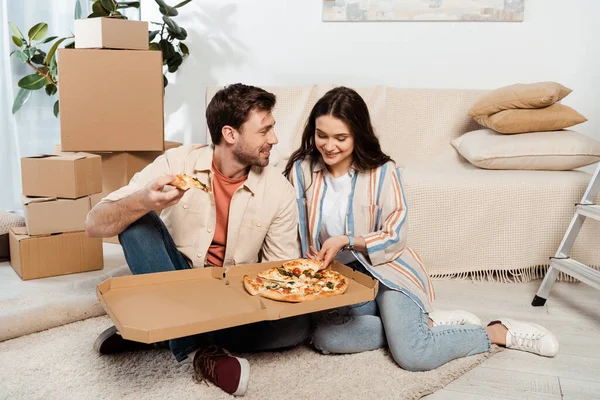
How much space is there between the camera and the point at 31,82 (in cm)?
330

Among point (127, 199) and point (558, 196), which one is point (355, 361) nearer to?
point (127, 199)

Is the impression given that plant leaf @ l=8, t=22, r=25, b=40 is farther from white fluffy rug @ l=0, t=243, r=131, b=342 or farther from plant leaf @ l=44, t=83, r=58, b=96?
white fluffy rug @ l=0, t=243, r=131, b=342

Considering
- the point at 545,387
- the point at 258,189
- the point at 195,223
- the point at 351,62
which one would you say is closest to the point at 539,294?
the point at 545,387

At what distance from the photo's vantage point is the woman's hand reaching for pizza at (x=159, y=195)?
59.4 inches

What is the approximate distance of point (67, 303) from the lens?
2.02 metres

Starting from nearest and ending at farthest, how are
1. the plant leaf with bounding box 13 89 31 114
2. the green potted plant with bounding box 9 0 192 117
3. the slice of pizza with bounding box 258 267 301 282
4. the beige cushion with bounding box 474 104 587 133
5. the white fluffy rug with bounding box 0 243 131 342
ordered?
1. the slice of pizza with bounding box 258 267 301 282
2. the white fluffy rug with bounding box 0 243 131 342
3. the beige cushion with bounding box 474 104 587 133
4. the green potted plant with bounding box 9 0 192 117
5. the plant leaf with bounding box 13 89 31 114

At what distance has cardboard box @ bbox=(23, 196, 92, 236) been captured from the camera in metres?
2.38

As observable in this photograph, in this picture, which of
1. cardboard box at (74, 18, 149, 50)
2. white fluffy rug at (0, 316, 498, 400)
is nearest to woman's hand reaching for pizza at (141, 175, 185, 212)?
white fluffy rug at (0, 316, 498, 400)

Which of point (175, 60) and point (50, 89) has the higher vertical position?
point (175, 60)

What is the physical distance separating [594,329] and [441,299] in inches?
21.2

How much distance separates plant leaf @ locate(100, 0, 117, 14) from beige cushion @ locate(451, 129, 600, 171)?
1954 millimetres

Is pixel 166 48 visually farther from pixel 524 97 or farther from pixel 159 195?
pixel 159 195

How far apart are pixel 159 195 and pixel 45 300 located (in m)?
0.84

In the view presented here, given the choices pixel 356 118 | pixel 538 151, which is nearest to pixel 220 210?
pixel 356 118
